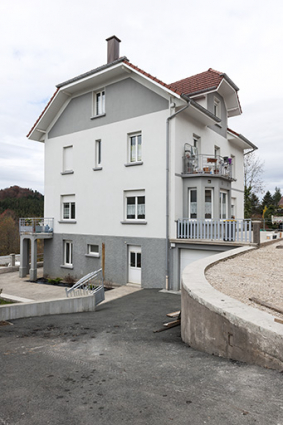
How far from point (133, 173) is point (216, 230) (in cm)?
510

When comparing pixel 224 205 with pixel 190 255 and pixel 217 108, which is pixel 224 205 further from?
pixel 217 108

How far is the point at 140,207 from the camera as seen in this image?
15219 millimetres

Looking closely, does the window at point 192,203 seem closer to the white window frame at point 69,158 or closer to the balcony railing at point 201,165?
the balcony railing at point 201,165

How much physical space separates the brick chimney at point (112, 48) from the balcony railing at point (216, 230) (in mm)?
10632

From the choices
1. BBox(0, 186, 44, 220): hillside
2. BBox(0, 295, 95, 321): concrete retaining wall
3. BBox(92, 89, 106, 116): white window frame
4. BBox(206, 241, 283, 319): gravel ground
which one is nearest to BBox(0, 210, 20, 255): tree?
BBox(0, 186, 44, 220): hillside

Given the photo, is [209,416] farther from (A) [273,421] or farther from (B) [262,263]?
(B) [262,263]

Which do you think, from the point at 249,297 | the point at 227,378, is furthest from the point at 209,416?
the point at 249,297

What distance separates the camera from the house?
14.0m

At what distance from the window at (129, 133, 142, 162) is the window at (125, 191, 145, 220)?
1.80 meters

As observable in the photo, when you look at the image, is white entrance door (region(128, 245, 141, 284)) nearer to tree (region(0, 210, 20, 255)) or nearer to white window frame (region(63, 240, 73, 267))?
white window frame (region(63, 240, 73, 267))

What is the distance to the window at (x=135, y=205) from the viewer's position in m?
15.2

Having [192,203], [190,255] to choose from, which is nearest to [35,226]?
[192,203]

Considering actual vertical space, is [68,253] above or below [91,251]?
below

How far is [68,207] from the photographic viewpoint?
1875 cm
